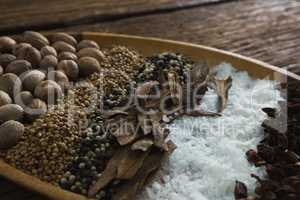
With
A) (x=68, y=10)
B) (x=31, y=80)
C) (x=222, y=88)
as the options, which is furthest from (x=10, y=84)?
(x=68, y=10)

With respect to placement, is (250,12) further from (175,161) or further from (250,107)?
(175,161)

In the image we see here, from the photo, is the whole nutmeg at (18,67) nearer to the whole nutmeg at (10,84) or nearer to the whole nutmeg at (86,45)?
the whole nutmeg at (10,84)

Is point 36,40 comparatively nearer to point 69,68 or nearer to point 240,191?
point 69,68

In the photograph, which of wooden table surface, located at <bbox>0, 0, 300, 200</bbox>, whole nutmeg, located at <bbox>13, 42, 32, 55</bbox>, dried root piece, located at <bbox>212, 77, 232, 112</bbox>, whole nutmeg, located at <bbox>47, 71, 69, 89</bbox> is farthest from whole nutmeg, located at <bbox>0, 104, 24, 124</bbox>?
wooden table surface, located at <bbox>0, 0, 300, 200</bbox>

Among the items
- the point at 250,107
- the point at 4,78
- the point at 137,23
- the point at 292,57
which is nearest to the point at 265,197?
the point at 250,107

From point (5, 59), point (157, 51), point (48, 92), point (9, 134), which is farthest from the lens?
point (157, 51)
